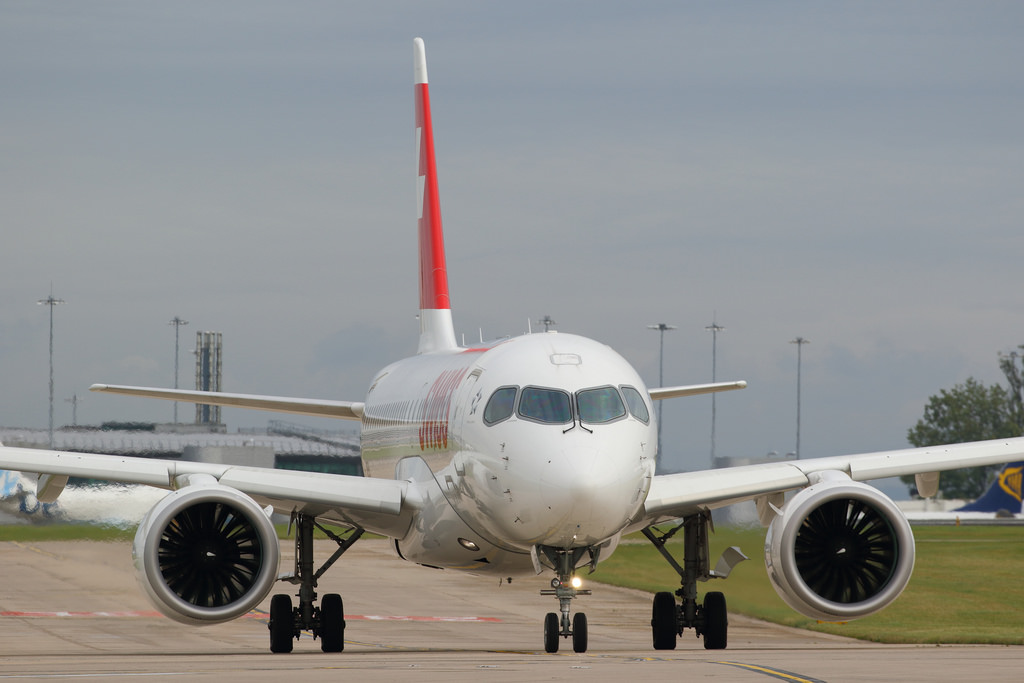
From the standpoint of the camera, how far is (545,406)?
59.5 feet

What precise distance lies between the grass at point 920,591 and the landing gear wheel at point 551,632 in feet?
31.8

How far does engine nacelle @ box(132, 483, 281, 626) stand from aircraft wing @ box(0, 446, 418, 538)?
84 cm

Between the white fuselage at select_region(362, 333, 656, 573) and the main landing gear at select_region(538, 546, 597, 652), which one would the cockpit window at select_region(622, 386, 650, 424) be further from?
the main landing gear at select_region(538, 546, 597, 652)

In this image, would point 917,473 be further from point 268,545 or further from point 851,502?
point 268,545

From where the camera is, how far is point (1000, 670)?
16.6 meters

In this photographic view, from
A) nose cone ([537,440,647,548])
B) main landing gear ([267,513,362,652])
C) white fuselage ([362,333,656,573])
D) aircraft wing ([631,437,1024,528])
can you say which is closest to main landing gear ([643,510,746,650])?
aircraft wing ([631,437,1024,528])

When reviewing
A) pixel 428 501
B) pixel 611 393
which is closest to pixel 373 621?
pixel 428 501

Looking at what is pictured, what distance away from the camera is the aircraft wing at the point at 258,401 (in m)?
27.3

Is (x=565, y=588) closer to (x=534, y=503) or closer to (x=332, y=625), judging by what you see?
(x=534, y=503)

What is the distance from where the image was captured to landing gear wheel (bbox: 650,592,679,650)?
72.0 feet

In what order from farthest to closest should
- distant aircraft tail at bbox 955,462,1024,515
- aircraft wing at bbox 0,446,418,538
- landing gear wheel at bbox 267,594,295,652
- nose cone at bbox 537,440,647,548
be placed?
1. distant aircraft tail at bbox 955,462,1024,515
2. landing gear wheel at bbox 267,594,295,652
3. aircraft wing at bbox 0,446,418,538
4. nose cone at bbox 537,440,647,548

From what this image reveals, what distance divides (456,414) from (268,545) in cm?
306

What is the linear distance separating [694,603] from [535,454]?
5966 millimetres

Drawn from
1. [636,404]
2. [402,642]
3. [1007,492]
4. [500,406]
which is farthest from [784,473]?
[1007,492]
